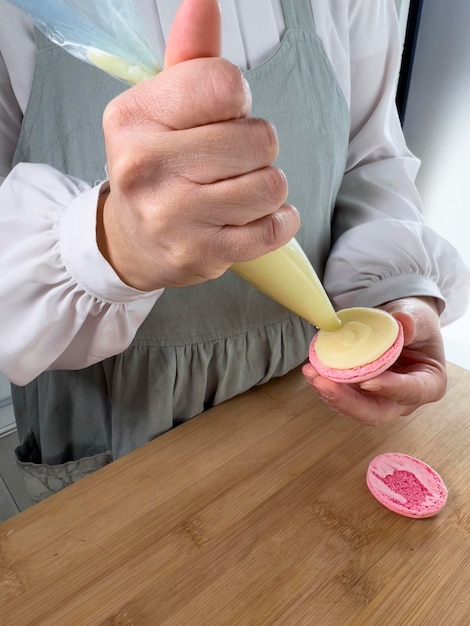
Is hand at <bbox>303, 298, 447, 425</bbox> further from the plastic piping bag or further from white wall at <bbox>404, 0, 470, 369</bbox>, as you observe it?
white wall at <bbox>404, 0, 470, 369</bbox>

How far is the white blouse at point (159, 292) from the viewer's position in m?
0.36

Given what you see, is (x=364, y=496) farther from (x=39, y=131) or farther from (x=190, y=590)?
(x=39, y=131)

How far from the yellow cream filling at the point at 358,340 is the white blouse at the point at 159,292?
0.30ft

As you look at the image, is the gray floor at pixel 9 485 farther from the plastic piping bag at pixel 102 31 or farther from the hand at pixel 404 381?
A: the plastic piping bag at pixel 102 31

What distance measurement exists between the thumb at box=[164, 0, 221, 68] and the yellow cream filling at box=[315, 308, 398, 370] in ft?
0.86

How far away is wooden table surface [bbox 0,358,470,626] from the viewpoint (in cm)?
36

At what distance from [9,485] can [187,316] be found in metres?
0.87

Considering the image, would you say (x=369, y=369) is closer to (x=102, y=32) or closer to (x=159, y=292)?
(x=159, y=292)

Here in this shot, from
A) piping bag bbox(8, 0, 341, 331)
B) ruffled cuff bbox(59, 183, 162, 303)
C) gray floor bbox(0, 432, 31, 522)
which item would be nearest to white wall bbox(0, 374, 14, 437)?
gray floor bbox(0, 432, 31, 522)

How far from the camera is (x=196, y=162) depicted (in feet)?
0.81

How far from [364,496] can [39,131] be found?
0.43 meters

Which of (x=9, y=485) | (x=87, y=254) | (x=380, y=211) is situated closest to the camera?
(x=87, y=254)

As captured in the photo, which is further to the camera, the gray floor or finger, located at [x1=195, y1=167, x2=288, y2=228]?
the gray floor

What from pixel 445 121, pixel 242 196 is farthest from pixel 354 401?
pixel 445 121
